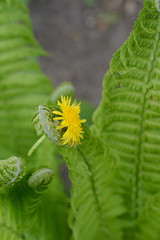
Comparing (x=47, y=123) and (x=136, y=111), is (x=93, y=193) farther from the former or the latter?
(x=47, y=123)

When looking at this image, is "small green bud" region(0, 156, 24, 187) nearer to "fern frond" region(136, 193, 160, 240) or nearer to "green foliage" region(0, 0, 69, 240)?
"green foliage" region(0, 0, 69, 240)

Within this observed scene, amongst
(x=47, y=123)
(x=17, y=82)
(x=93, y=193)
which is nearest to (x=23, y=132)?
(x=17, y=82)

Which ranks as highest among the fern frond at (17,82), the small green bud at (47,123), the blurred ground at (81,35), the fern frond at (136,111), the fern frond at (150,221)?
the blurred ground at (81,35)

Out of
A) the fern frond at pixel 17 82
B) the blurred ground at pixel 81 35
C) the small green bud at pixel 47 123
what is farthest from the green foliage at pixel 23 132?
the blurred ground at pixel 81 35

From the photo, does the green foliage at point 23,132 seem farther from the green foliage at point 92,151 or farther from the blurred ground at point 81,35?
the blurred ground at point 81,35

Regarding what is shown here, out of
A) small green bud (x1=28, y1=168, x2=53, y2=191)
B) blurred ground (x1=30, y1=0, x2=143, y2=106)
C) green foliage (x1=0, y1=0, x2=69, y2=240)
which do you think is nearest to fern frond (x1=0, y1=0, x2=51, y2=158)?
green foliage (x1=0, y1=0, x2=69, y2=240)
